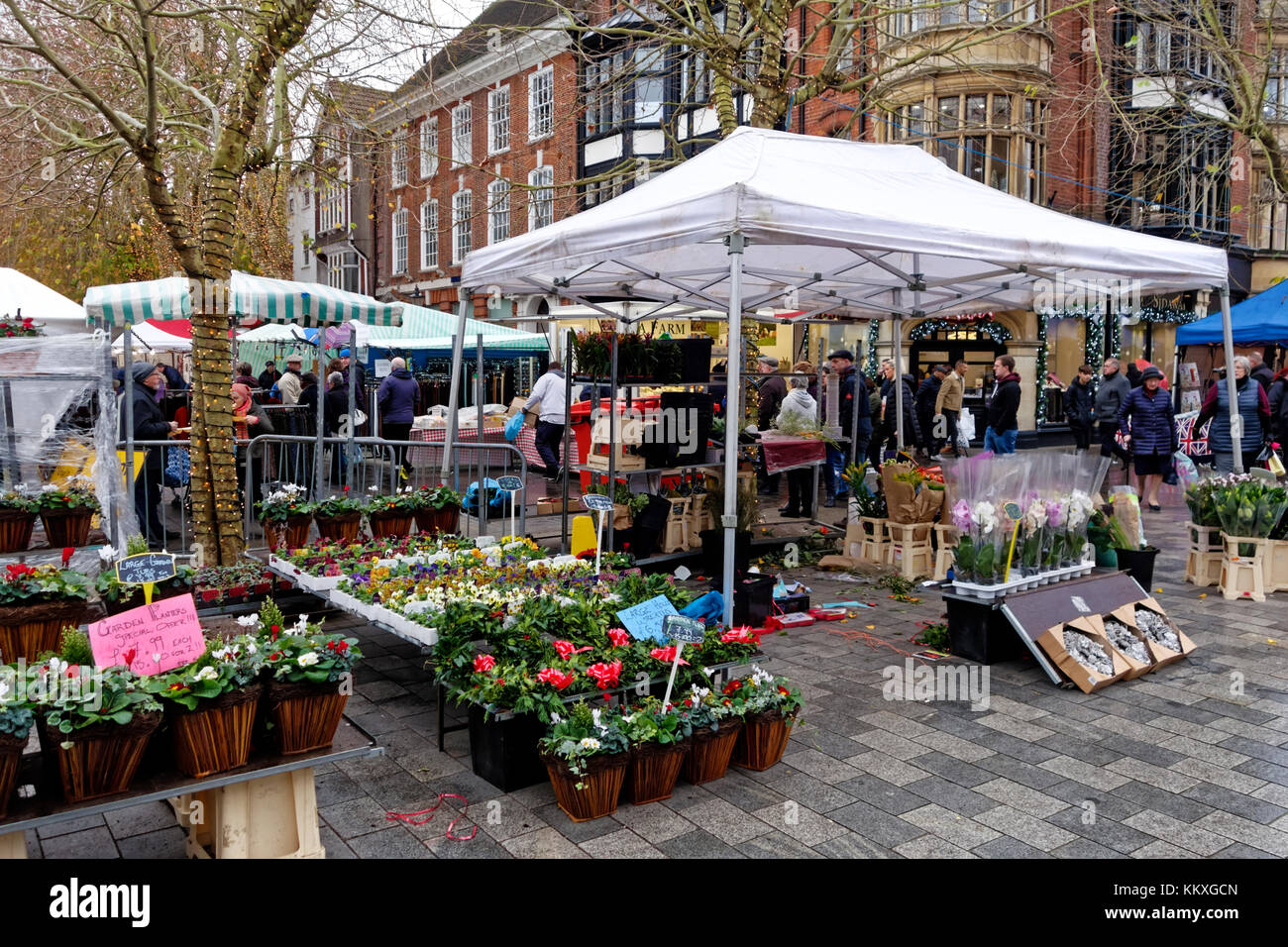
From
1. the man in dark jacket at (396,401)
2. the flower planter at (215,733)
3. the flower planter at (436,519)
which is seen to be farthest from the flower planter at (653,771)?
the man in dark jacket at (396,401)

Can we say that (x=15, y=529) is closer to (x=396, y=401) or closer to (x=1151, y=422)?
(x=396, y=401)

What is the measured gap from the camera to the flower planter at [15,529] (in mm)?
6469

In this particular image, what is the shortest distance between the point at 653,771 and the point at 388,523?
13.0 ft

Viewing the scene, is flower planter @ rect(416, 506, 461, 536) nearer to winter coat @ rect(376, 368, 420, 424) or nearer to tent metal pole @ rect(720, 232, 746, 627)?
tent metal pole @ rect(720, 232, 746, 627)

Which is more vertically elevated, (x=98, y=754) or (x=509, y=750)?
(x=98, y=754)

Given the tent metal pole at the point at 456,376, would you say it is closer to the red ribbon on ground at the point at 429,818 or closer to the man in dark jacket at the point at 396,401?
the red ribbon on ground at the point at 429,818

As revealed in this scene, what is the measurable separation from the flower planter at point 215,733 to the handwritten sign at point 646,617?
71.8 inches

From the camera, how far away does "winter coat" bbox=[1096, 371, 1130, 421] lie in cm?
1366

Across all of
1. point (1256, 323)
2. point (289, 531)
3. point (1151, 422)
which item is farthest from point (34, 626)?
point (1256, 323)

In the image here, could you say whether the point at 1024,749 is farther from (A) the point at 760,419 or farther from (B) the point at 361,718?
(A) the point at 760,419

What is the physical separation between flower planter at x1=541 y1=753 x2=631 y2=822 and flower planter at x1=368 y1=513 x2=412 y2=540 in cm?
378

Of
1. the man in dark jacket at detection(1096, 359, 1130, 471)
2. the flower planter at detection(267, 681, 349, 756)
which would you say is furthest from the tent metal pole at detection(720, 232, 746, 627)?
the man in dark jacket at detection(1096, 359, 1130, 471)

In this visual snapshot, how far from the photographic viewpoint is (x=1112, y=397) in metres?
13.7
